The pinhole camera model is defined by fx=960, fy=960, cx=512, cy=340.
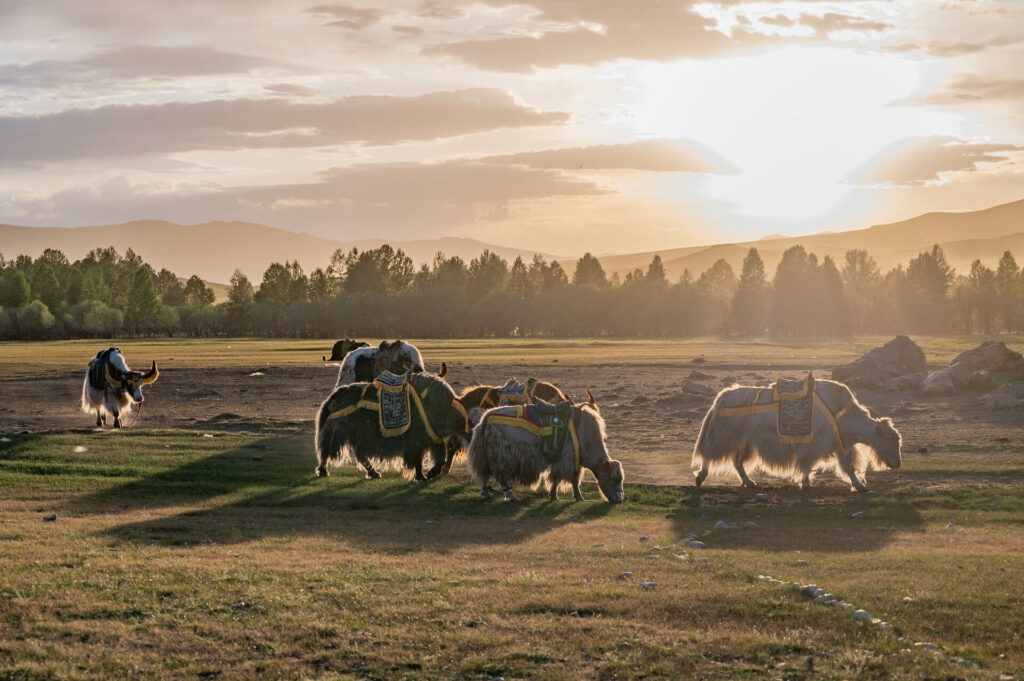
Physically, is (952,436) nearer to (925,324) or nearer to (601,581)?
(601,581)

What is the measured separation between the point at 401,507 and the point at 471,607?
7.14 metres

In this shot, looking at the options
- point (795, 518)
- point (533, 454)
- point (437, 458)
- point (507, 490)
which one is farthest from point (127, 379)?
point (795, 518)

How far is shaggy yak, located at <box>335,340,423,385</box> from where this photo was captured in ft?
79.5

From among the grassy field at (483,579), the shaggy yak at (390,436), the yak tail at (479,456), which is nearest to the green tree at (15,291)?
the grassy field at (483,579)

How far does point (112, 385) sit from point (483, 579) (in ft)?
59.7

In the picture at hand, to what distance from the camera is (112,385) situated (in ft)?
83.6

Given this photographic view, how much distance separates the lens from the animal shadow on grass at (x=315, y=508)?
44.2ft

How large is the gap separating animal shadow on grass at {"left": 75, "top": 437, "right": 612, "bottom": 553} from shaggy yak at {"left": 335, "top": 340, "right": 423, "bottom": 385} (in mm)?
4224

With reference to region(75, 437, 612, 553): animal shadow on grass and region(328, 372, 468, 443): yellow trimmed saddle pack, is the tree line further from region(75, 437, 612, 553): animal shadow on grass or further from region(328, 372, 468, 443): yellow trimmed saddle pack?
region(75, 437, 612, 553): animal shadow on grass

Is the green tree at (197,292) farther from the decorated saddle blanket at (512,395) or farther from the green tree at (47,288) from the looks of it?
the decorated saddle blanket at (512,395)

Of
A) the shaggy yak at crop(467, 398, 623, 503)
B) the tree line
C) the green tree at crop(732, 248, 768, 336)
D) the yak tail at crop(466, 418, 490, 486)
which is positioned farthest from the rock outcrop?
the green tree at crop(732, 248, 768, 336)

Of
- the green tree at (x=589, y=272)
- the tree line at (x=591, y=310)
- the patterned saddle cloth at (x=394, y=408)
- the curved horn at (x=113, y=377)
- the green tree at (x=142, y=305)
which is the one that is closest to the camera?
the patterned saddle cloth at (x=394, y=408)

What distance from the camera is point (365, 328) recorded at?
455 ft

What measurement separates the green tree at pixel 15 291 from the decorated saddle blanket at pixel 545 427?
5818 inches
